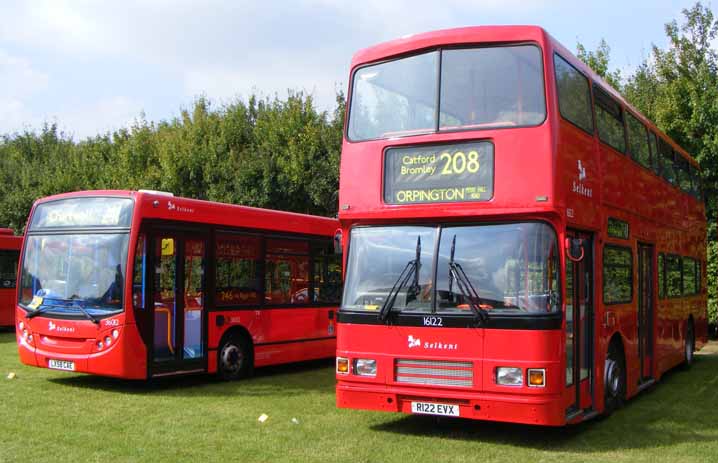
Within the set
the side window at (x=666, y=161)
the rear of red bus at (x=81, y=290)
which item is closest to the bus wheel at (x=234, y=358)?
the rear of red bus at (x=81, y=290)

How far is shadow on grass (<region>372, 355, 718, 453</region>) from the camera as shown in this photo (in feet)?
28.7

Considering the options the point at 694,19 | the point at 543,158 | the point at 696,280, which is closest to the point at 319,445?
the point at 543,158

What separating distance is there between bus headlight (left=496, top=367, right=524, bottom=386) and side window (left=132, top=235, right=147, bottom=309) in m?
5.86

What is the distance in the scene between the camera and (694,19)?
2398cm

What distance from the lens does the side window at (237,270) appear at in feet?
43.6

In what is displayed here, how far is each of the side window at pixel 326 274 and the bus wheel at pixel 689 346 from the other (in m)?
7.07

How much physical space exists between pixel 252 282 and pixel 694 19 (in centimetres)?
1731

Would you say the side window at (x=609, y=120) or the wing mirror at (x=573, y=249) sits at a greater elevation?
the side window at (x=609, y=120)

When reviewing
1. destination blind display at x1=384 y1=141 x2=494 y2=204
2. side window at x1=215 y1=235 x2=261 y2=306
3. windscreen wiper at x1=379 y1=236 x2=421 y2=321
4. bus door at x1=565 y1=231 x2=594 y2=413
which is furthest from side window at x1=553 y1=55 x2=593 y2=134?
side window at x1=215 y1=235 x2=261 y2=306

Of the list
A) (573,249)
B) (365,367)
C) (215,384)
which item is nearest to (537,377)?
(573,249)

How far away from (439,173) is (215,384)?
6.33 meters

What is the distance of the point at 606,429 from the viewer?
9594 millimetres

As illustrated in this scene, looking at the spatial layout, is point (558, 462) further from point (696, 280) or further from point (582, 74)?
point (696, 280)

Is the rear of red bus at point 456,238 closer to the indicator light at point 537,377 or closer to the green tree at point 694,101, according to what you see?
the indicator light at point 537,377
